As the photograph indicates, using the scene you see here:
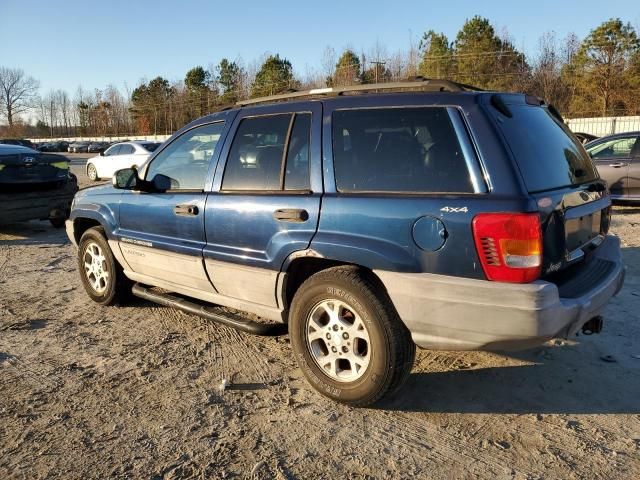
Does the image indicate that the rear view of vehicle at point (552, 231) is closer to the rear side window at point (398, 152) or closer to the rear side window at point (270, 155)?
the rear side window at point (398, 152)

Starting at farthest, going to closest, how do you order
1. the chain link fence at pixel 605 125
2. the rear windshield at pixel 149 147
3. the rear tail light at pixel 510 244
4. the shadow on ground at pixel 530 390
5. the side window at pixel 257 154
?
the chain link fence at pixel 605 125, the rear windshield at pixel 149 147, the side window at pixel 257 154, the shadow on ground at pixel 530 390, the rear tail light at pixel 510 244

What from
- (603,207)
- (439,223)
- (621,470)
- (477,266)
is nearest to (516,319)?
(477,266)

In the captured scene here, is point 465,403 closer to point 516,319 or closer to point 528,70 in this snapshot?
point 516,319

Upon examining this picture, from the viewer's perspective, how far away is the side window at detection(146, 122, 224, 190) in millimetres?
4273

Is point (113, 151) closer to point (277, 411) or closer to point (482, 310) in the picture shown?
point (277, 411)

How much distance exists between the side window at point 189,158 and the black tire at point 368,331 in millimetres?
1462

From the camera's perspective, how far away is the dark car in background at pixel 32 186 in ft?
28.9

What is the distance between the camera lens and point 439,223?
113 inches

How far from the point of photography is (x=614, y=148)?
34.4ft

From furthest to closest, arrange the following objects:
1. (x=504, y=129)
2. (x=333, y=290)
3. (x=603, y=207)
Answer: (x=603, y=207) < (x=333, y=290) < (x=504, y=129)

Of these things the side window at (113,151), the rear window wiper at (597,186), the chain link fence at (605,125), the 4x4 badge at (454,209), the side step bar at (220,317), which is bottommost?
the side step bar at (220,317)

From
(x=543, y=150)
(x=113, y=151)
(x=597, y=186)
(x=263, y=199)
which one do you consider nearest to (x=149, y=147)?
(x=113, y=151)

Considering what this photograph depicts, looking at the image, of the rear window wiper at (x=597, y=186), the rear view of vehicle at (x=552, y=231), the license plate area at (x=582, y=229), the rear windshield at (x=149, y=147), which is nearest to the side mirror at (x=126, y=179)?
the rear view of vehicle at (x=552, y=231)

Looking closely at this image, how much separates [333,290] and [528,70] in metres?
45.6
